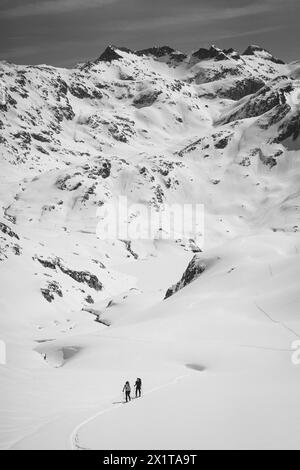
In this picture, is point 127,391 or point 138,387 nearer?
point 127,391

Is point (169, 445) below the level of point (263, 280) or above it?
below

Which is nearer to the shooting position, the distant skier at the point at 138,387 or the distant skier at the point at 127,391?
the distant skier at the point at 127,391

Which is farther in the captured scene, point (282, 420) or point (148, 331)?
point (148, 331)

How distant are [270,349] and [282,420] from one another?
20730mm

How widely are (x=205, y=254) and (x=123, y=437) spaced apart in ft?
226

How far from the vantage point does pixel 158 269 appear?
162625mm

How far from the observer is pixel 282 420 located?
2058cm

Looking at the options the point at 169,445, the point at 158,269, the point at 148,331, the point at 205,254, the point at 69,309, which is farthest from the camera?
the point at 158,269

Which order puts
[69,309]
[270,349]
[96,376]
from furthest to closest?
1. [69,309]
2. [270,349]
3. [96,376]

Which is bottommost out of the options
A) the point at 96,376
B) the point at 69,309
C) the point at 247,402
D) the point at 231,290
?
the point at 247,402

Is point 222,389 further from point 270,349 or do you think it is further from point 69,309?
point 69,309

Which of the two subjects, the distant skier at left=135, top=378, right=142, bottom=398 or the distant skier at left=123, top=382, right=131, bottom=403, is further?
the distant skier at left=135, top=378, right=142, bottom=398

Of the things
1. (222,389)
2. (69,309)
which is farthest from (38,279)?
(222,389)

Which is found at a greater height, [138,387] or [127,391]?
[138,387]
